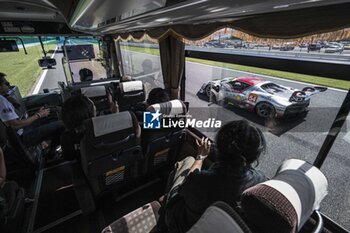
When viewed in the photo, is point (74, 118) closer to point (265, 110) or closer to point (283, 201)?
point (283, 201)

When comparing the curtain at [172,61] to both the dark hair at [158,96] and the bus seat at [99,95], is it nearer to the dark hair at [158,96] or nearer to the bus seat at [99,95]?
the dark hair at [158,96]

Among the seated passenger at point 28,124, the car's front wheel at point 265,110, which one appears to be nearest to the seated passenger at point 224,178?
the car's front wheel at point 265,110

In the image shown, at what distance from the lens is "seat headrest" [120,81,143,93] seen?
3.15 metres

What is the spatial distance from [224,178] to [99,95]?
2.91m

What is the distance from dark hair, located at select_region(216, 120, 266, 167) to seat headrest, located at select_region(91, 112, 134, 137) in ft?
2.63

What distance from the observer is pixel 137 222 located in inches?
48.5

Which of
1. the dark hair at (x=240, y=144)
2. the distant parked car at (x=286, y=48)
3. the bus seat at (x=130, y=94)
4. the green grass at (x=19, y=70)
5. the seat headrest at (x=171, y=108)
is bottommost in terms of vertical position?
the green grass at (x=19, y=70)

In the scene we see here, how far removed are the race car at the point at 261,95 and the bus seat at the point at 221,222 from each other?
131 cm

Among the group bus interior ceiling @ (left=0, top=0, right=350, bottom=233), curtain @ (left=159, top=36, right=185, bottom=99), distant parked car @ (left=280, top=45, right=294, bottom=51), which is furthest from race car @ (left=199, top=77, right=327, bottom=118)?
curtain @ (left=159, top=36, right=185, bottom=99)

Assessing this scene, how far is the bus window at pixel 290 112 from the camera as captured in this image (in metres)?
1.32

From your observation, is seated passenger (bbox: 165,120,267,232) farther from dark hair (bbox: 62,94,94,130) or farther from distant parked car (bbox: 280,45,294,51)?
dark hair (bbox: 62,94,94,130)

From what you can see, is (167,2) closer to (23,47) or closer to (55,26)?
(23,47)

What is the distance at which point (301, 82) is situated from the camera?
140 cm

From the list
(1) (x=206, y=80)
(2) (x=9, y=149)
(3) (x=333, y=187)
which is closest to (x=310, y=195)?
(3) (x=333, y=187)
